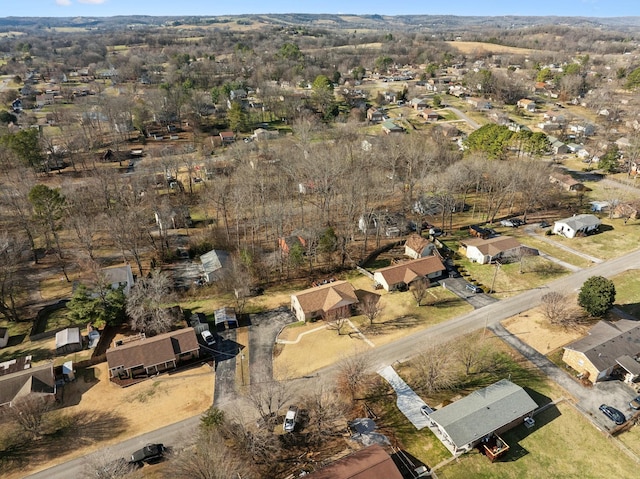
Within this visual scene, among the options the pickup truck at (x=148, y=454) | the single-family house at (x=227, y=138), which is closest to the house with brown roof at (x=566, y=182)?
the single-family house at (x=227, y=138)

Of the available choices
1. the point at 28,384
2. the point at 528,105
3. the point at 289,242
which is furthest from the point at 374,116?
the point at 28,384

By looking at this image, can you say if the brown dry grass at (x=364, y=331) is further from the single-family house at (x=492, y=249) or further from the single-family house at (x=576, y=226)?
the single-family house at (x=576, y=226)

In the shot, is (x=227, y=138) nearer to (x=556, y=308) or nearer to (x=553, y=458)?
(x=556, y=308)

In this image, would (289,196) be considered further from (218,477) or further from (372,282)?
(218,477)

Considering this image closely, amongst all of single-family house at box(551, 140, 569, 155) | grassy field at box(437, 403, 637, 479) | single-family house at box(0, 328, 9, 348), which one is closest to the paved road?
grassy field at box(437, 403, 637, 479)

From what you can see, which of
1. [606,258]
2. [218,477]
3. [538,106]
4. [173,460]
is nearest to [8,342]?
[173,460]

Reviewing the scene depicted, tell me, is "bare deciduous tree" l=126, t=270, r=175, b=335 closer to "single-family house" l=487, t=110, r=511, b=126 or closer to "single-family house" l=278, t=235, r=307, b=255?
"single-family house" l=278, t=235, r=307, b=255
